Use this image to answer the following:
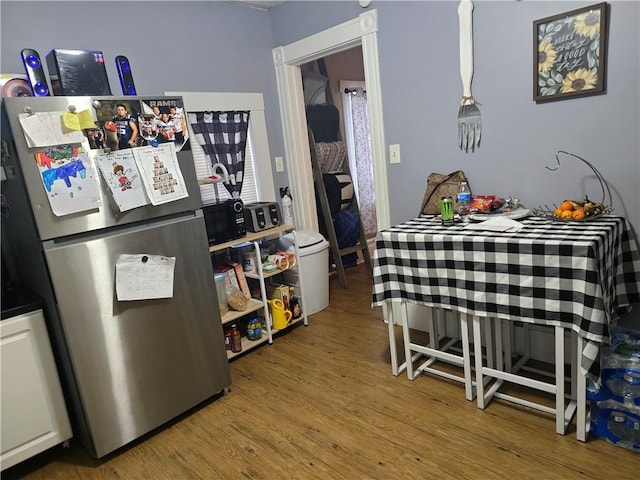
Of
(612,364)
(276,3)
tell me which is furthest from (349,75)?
(612,364)

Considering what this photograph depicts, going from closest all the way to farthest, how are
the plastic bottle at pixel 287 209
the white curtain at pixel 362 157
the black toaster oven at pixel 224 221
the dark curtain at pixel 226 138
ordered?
the black toaster oven at pixel 224 221 < the dark curtain at pixel 226 138 < the plastic bottle at pixel 287 209 < the white curtain at pixel 362 157

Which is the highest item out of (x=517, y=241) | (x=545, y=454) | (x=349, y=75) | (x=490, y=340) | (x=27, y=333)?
(x=349, y=75)

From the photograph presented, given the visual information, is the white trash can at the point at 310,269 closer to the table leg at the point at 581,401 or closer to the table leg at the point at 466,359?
the table leg at the point at 466,359

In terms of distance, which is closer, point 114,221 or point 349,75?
point 114,221

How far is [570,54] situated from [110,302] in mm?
2384

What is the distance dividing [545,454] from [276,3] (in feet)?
10.7

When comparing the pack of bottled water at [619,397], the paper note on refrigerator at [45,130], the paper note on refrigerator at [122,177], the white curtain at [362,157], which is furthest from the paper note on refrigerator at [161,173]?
the white curtain at [362,157]

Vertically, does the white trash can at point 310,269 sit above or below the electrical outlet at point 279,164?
below

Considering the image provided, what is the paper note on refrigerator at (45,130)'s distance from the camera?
1600mm

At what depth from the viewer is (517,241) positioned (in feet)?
5.81

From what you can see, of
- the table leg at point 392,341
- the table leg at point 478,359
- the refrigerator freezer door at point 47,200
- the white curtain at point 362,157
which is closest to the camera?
the refrigerator freezer door at point 47,200

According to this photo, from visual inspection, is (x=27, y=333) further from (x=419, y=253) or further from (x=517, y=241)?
(x=517, y=241)

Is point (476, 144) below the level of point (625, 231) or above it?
above

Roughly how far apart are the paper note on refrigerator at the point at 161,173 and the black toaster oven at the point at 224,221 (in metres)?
0.54
